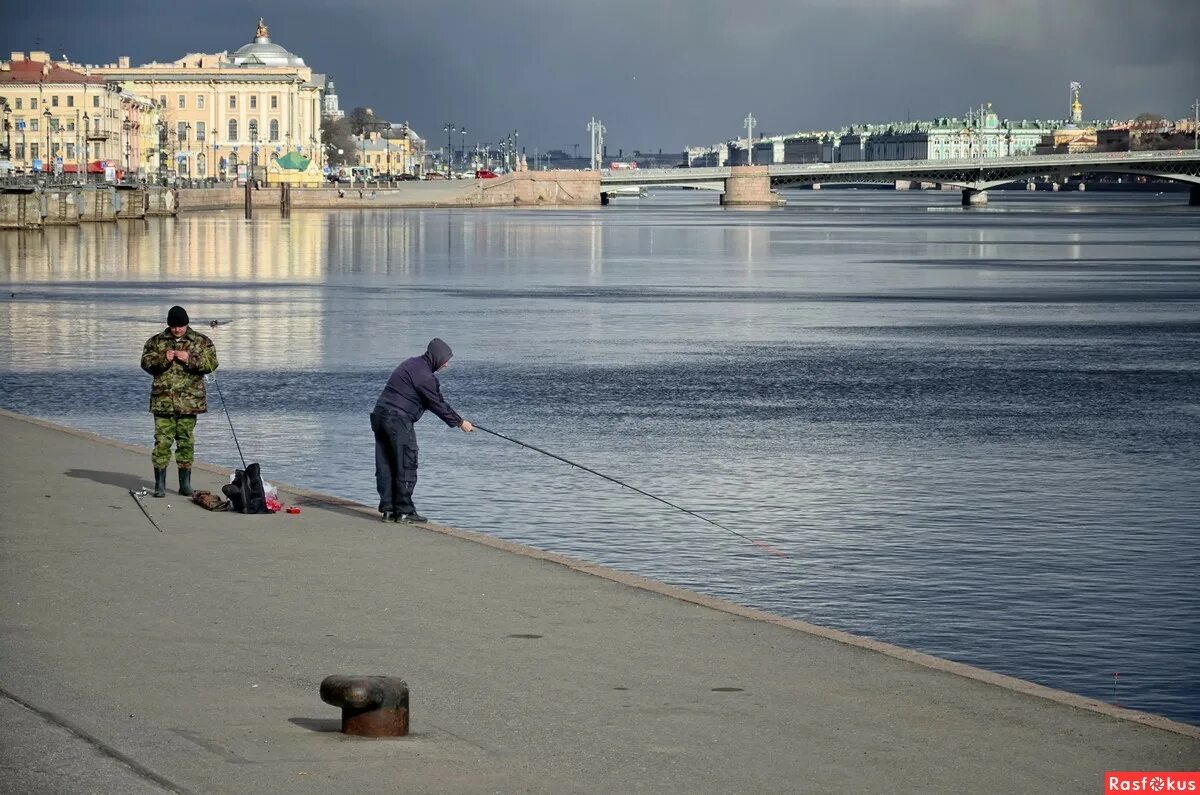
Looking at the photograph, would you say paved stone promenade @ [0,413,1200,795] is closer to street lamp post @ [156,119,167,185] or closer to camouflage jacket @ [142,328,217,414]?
camouflage jacket @ [142,328,217,414]

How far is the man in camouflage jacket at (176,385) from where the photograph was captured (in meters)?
13.9

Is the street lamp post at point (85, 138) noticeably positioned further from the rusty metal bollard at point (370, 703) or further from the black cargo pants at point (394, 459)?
the rusty metal bollard at point (370, 703)

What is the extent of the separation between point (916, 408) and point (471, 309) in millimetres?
18670

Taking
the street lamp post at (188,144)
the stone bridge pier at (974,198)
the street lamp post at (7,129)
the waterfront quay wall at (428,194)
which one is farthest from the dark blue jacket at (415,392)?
the street lamp post at (188,144)

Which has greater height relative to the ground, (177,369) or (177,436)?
(177,369)

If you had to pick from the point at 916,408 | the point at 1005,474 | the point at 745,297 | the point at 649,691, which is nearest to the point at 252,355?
the point at 916,408

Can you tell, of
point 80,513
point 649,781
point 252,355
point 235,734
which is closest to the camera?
point 649,781

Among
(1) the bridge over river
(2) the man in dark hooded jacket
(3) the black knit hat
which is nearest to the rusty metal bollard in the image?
(2) the man in dark hooded jacket

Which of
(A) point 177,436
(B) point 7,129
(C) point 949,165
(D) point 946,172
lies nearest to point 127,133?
(B) point 7,129

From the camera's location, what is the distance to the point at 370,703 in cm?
791

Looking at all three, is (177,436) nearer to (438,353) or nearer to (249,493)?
(249,493)

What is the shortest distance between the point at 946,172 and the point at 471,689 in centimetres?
14713

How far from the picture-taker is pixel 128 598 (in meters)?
10.5

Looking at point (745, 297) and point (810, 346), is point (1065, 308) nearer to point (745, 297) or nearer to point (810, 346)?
point (745, 297)
